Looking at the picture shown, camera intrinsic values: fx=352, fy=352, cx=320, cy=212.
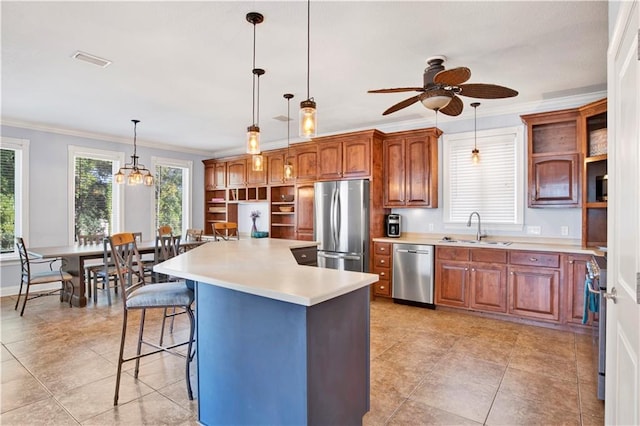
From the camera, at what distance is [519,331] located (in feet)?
12.4

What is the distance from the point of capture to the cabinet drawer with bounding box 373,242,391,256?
4.92 metres

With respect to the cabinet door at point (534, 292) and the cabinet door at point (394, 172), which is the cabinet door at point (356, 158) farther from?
the cabinet door at point (534, 292)

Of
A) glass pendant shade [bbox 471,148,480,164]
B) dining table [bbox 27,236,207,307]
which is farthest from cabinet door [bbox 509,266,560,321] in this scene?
dining table [bbox 27,236,207,307]

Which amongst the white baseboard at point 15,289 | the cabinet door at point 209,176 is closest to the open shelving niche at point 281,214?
the cabinet door at point 209,176

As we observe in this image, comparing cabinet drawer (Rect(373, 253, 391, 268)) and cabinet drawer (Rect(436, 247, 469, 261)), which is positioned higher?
cabinet drawer (Rect(436, 247, 469, 261))

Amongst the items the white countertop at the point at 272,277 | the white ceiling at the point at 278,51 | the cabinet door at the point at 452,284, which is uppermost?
the white ceiling at the point at 278,51

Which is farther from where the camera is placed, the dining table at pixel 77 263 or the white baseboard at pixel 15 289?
the white baseboard at pixel 15 289

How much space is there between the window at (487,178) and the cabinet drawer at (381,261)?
1000mm

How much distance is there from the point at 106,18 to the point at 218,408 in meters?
2.64

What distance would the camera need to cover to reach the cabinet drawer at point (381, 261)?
4.93 metres

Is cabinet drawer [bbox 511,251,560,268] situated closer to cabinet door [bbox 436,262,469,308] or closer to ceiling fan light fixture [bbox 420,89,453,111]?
cabinet door [bbox 436,262,469,308]

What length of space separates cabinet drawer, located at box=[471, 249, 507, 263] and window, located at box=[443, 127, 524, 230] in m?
0.63

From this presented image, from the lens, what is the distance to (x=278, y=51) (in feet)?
9.69

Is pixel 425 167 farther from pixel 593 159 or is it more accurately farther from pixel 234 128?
pixel 234 128
